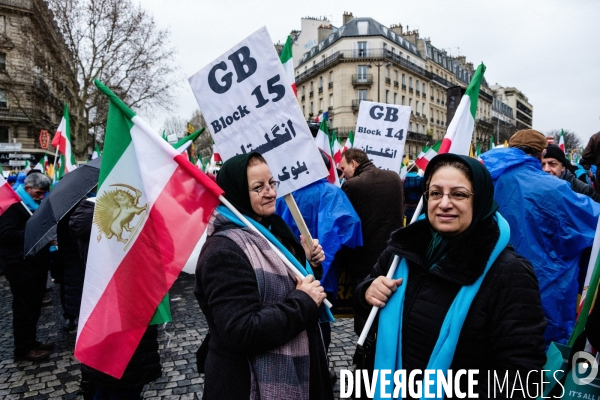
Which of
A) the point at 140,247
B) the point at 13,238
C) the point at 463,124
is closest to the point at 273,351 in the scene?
the point at 140,247

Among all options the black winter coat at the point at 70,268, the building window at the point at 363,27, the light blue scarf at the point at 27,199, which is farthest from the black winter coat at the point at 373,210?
the building window at the point at 363,27

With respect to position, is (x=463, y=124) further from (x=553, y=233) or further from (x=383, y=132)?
(x=383, y=132)

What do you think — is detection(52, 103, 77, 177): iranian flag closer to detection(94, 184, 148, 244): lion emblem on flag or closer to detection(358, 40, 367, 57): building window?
detection(94, 184, 148, 244): lion emblem on flag

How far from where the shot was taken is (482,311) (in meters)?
1.53

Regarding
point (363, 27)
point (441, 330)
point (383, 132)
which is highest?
point (363, 27)

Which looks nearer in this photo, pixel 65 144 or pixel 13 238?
pixel 13 238

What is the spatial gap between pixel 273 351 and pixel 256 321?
0.19 metres

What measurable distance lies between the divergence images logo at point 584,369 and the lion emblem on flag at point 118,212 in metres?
2.09

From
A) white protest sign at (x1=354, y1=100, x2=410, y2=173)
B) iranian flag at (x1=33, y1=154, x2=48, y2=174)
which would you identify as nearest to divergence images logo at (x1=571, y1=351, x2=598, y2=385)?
white protest sign at (x1=354, y1=100, x2=410, y2=173)

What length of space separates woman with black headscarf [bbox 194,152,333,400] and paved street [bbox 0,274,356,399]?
6.78ft

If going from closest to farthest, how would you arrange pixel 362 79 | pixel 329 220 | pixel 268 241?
1. pixel 268 241
2. pixel 329 220
3. pixel 362 79

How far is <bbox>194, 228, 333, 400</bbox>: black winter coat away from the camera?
1625 mm

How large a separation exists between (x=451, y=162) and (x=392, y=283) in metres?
0.56

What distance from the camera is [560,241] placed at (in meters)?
2.69
